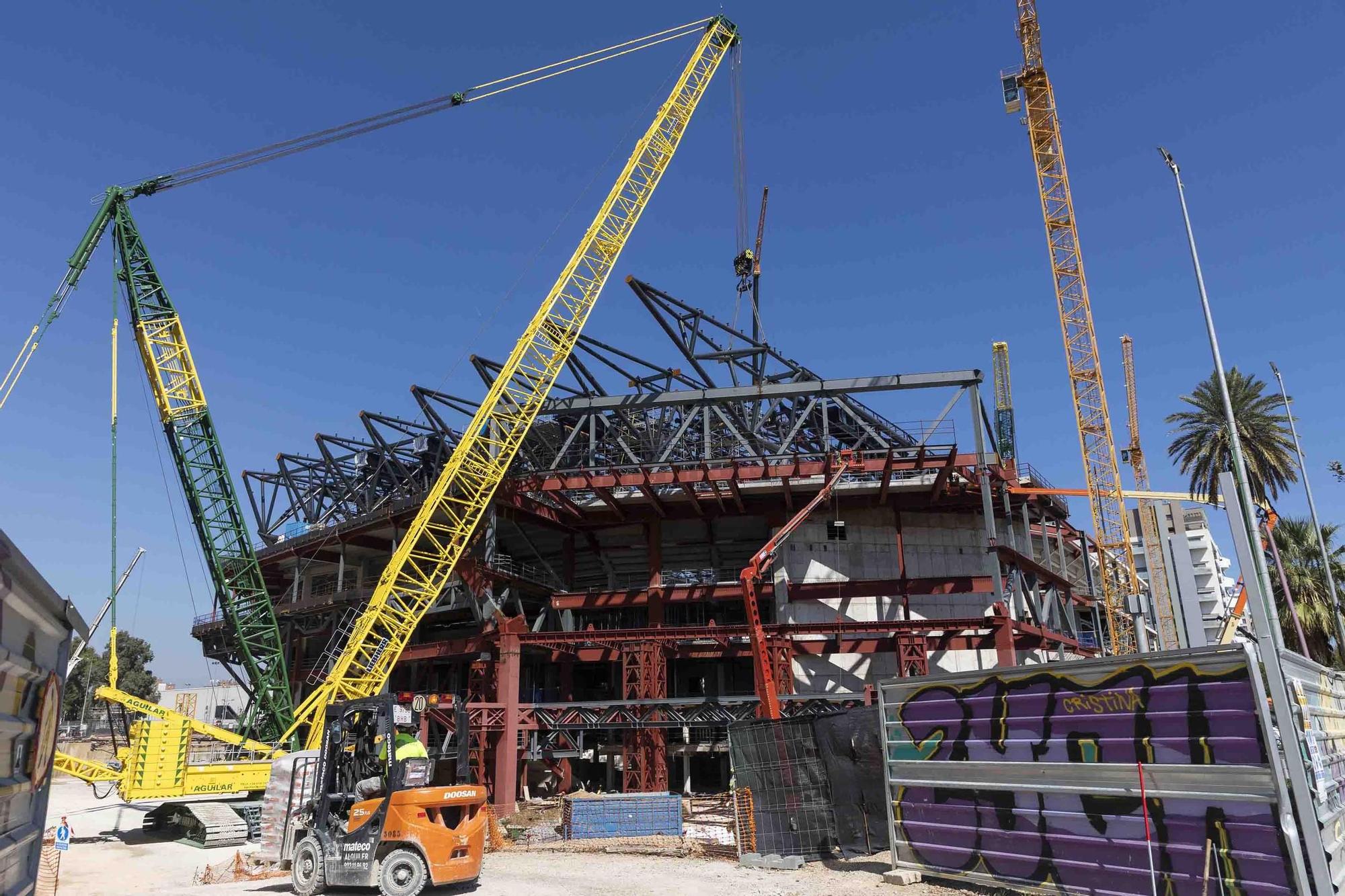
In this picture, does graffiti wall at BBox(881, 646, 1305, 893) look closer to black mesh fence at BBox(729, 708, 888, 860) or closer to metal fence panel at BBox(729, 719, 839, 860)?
black mesh fence at BBox(729, 708, 888, 860)

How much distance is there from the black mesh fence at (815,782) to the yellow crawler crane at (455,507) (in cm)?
2223

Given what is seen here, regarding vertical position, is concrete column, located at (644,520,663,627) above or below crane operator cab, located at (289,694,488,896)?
above

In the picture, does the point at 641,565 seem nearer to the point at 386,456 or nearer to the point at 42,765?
the point at 386,456

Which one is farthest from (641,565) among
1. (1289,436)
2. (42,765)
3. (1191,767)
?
(42,765)

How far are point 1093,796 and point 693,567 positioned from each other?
116 feet

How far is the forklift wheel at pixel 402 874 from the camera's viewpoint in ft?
49.8

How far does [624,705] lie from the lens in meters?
36.4

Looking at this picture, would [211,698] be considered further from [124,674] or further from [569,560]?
[569,560]

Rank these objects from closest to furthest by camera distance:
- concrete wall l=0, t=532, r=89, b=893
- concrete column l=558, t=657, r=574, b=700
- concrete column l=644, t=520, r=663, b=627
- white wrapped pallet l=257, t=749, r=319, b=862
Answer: concrete wall l=0, t=532, r=89, b=893, white wrapped pallet l=257, t=749, r=319, b=862, concrete column l=644, t=520, r=663, b=627, concrete column l=558, t=657, r=574, b=700

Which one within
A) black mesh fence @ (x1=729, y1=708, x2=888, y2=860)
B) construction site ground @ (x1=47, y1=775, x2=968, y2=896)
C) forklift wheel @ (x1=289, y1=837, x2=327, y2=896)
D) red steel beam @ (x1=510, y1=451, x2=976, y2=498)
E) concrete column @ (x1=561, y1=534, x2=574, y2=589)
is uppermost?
red steel beam @ (x1=510, y1=451, x2=976, y2=498)

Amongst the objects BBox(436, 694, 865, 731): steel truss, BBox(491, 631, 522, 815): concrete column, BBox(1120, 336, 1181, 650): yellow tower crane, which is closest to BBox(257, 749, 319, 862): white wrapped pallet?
BBox(491, 631, 522, 815): concrete column

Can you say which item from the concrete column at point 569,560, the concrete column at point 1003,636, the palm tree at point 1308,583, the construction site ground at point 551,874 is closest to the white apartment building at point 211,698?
the concrete column at point 569,560

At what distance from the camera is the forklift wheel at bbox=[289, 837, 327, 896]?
16047 mm

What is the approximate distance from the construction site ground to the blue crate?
899mm
